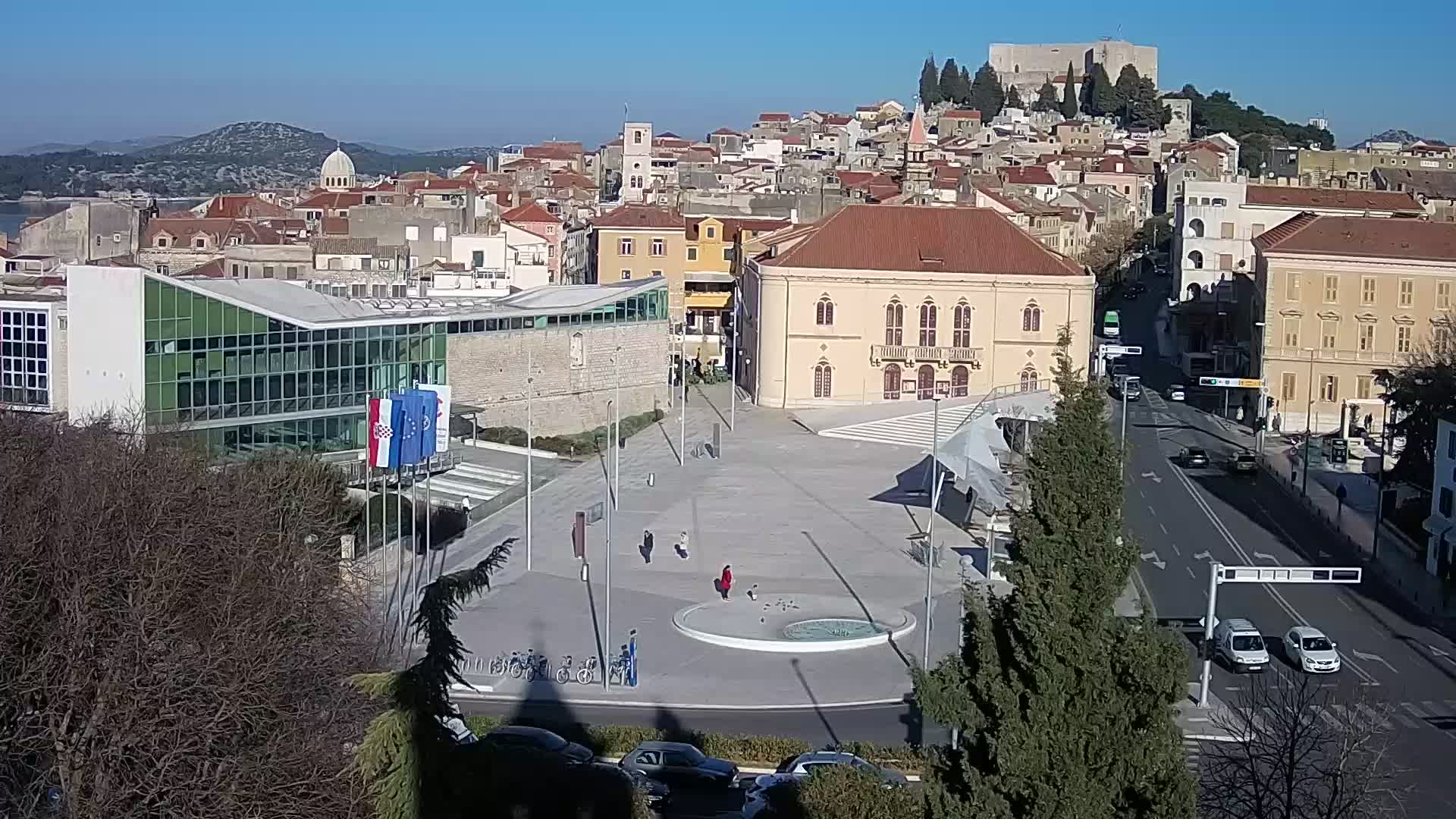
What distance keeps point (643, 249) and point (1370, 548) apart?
27.1 meters

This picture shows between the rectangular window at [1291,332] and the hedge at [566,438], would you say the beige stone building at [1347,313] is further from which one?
the hedge at [566,438]

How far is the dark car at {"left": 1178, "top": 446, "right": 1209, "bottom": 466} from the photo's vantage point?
35.1 metres

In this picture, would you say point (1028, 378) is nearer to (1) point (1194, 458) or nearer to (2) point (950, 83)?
(1) point (1194, 458)

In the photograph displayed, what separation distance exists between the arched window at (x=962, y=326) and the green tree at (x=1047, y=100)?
3293 inches

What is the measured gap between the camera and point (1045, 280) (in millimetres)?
40906

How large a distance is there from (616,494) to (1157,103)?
95.3 m

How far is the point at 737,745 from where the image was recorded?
16844 mm

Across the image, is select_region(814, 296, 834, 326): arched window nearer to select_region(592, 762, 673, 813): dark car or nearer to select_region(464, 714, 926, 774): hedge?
select_region(464, 714, 926, 774): hedge

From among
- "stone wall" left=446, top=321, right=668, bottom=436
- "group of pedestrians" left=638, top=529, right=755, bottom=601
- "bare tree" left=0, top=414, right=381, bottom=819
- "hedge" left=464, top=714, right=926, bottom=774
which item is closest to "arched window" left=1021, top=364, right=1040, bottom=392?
"stone wall" left=446, top=321, right=668, bottom=436

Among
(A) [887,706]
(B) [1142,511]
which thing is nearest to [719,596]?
(A) [887,706]

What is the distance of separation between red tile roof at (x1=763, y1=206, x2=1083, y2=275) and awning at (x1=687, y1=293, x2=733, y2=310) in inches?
335

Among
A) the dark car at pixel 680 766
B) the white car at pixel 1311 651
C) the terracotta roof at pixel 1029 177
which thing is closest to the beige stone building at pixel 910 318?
the white car at pixel 1311 651

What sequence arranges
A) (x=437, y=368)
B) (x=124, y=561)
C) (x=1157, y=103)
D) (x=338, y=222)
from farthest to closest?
(x=1157, y=103), (x=338, y=222), (x=437, y=368), (x=124, y=561)

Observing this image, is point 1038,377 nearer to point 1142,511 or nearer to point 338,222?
point 1142,511
